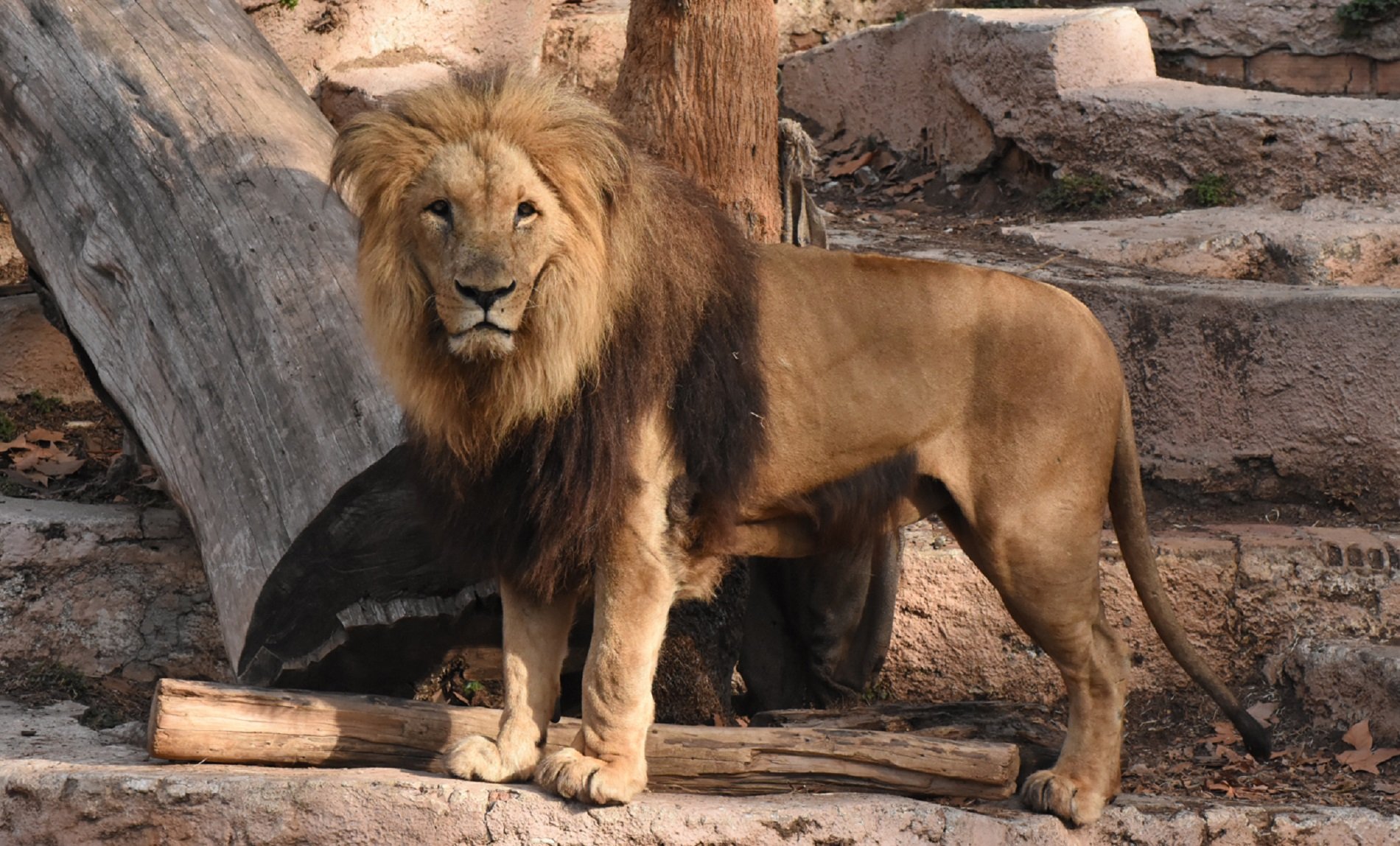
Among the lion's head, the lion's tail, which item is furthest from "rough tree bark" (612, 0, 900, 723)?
the lion's head

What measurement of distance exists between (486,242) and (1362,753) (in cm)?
330

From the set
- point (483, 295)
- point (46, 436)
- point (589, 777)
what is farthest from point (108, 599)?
point (483, 295)

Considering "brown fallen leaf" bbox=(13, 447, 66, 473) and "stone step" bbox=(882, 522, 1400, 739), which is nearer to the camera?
A: "stone step" bbox=(882, 522, 1400, 739)

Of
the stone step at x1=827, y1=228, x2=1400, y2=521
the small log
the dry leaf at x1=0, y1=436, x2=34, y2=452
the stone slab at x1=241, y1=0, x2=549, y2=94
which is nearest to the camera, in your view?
the small log

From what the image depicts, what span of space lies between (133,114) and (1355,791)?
452 cm

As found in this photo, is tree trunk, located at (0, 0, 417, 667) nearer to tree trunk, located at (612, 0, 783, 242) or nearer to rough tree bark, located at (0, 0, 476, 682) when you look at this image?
rough tree bark, located at (0, 0, 476, 682)

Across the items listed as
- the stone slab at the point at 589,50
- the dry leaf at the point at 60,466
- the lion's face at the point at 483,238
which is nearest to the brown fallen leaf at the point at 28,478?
the dry leaf at the point at 60,466

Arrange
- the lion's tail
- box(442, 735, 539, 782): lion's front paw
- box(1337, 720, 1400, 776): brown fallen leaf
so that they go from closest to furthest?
box(442, 735, 539, 782): lion's front paw, the lion's tail, box(1337, 720, 1400, 776): brown fallen leaf

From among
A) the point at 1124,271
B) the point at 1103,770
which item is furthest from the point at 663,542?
the point at 1124,271

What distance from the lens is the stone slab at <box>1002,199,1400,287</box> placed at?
6734 millimetres

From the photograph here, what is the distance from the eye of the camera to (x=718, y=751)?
408 centimetres

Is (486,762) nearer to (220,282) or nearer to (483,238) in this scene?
(483,238)

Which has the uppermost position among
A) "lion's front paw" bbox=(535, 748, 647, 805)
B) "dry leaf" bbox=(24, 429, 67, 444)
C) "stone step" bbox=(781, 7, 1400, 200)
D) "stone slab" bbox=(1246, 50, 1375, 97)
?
"stone slab" bbox=(1246, 50, 1375, 97)

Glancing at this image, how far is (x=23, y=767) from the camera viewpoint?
4.05 meters
